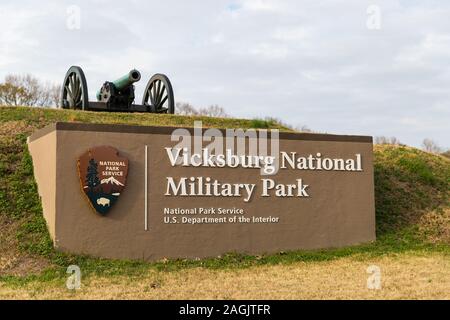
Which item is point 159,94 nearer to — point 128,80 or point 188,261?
point 128,80

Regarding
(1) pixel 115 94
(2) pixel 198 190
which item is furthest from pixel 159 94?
(2) pixel 198 190

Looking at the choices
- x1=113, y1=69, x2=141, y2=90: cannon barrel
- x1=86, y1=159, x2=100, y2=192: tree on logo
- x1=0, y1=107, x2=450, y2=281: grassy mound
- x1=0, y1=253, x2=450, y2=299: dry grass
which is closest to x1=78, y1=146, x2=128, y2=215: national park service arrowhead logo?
x1=86, y1=159, x2=100, y2=192: tree on logo

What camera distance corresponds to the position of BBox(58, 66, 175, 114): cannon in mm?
20406

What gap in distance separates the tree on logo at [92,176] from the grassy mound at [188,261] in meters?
1.36

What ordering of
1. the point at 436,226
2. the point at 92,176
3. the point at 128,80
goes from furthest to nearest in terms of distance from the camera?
the point at 128,80 < the point at 436,226 < the point at 92,176

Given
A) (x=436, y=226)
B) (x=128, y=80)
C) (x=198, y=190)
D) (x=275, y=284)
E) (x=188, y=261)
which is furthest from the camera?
(x=128, y=80)

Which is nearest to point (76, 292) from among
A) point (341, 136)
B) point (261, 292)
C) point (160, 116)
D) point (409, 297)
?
point (261, 292)

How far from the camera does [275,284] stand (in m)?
10.7

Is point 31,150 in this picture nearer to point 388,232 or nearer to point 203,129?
point 203,129

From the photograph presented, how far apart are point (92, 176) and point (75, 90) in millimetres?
9526

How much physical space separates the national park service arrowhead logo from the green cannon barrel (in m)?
7.28

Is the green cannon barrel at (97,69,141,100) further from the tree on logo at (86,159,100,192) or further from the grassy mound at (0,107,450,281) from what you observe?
the tree on logo at (86,159,100,192)

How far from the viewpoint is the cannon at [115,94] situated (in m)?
20.4

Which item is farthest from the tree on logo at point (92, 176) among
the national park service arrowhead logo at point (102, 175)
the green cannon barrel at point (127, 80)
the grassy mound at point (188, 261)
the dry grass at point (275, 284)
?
the green cannon barrel at point (127, 80)
